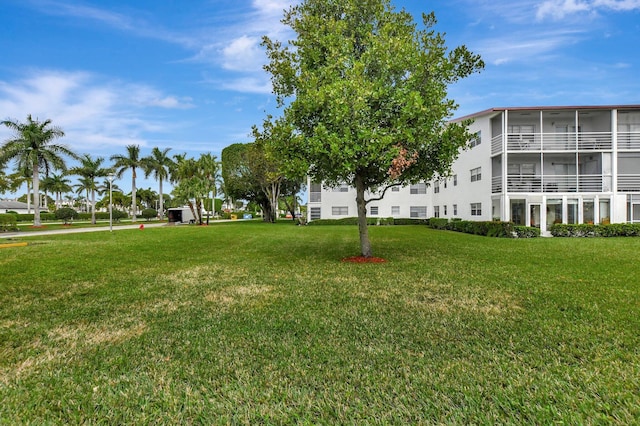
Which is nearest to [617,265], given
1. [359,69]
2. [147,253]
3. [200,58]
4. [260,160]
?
[359,69]

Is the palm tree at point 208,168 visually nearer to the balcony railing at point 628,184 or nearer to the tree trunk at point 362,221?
the tree trunk at point 362,221

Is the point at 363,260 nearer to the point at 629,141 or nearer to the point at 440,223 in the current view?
the point at 440,223

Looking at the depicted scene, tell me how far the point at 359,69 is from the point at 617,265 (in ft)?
32.6

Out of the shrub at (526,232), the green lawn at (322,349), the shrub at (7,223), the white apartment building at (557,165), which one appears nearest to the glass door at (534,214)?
the white apartment building at (557,165)

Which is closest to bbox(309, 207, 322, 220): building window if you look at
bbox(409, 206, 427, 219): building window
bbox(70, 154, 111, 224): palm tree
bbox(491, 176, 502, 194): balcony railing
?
bbox(409, 206, 427, 219): building window

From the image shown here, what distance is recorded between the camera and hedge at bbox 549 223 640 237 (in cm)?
2067

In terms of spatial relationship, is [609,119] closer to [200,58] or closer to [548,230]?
[548,230]

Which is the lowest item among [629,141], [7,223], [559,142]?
[7,223]

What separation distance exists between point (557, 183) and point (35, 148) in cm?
4668

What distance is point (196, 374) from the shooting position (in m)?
3.43

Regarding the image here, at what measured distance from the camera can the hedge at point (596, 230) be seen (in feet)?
67.8

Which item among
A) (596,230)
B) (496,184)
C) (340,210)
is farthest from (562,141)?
(340,210)

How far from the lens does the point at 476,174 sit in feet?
90.0

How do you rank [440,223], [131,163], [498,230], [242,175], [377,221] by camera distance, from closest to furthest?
[498,230] < [440,223] < [377,221] < [242,175] < [131,163]
